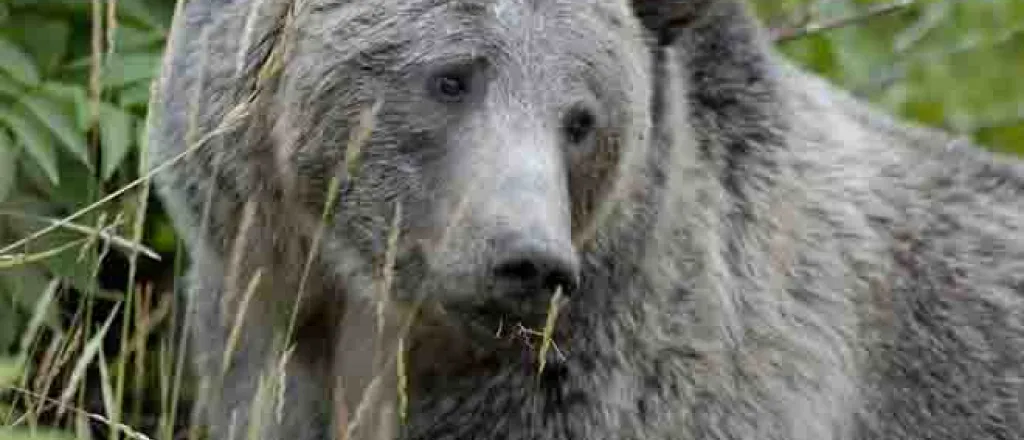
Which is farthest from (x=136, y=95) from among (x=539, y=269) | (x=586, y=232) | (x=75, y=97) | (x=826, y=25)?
(x=826, y=25)

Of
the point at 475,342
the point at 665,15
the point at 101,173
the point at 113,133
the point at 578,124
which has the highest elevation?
the point at 665,15

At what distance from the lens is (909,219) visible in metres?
4.89

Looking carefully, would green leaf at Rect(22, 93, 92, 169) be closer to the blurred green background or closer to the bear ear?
the blurred green background

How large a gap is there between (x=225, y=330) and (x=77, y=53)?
119 cm

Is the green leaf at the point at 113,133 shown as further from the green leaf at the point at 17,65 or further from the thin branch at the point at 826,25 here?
the thin branch at the point at 826,25

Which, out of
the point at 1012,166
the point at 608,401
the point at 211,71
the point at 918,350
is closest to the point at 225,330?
the point at 211,71

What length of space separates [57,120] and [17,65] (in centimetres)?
20

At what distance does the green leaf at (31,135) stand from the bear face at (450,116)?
697 millimetres

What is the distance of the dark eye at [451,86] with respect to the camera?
408cm

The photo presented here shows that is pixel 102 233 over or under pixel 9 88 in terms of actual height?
under

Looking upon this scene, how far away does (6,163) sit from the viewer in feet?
15.5

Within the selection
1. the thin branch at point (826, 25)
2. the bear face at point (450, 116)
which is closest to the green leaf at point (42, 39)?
the bear face at point (450, 116)

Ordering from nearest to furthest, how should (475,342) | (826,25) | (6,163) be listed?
(475,342), (6,163), (826,25)

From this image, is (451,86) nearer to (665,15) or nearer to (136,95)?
(665,15)
